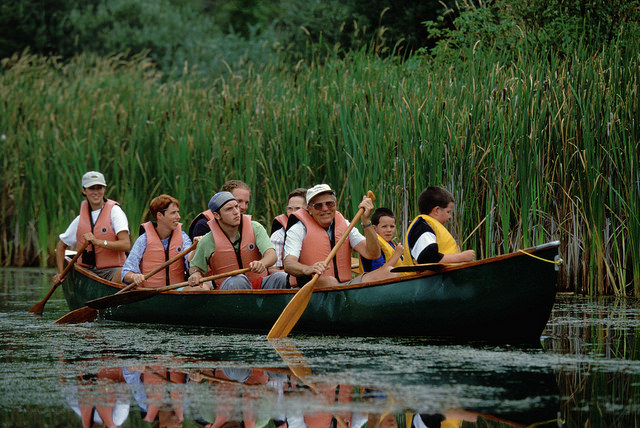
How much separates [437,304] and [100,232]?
10.9 ft

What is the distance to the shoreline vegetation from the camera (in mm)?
7762

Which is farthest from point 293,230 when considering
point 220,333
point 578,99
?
point 578,99

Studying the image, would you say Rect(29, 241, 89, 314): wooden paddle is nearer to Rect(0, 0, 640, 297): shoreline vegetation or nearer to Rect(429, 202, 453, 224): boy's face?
Rect(0, 0, 640, 297): shoreline vegetation

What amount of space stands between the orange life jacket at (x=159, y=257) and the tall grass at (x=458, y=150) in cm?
168

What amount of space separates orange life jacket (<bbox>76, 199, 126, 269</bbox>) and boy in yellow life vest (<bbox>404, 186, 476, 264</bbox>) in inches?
119

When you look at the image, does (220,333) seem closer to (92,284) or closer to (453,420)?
(92,284)

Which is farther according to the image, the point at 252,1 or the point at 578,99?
the point at 252,1

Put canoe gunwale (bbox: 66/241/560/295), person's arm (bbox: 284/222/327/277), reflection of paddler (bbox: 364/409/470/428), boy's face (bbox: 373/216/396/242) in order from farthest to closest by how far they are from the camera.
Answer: boy's face (bbox: 373/216/396/242) < person's arm (bbox: 284/222/327/277) < canoe gunwale (bbox: 66/241/560/295) < reflection of paddler (bbox: 364/409/470/428)

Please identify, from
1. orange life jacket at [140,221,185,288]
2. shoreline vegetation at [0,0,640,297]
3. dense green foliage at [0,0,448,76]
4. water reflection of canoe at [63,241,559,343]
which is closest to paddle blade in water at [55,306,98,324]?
orange life jacket at [140,221,185,288]

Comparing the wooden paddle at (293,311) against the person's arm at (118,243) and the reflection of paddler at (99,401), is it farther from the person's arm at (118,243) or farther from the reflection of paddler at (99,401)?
the person's arm at (118,243)

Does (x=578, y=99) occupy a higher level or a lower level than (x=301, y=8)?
lower

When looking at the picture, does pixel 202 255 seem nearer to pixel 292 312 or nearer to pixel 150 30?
pixel 292 312

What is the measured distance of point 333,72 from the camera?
10086 mm

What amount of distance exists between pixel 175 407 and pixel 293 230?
281cm
